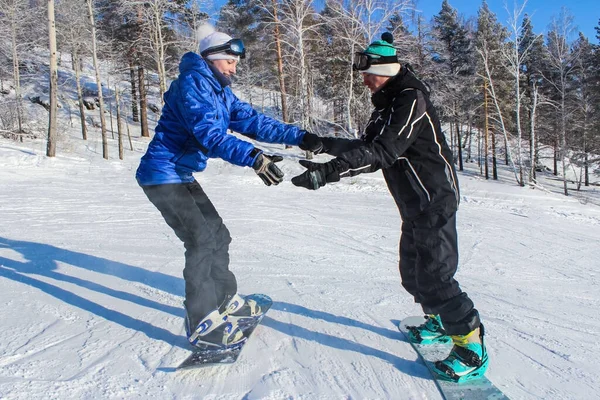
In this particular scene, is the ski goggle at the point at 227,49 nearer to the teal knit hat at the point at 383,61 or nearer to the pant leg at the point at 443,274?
the teal knit hat at the point at 383,61

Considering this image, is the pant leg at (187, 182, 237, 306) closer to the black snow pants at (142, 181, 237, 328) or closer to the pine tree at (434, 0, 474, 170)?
the black snow pants at (142, 181, 237, 328)

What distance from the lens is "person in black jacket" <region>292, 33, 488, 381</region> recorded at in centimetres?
245

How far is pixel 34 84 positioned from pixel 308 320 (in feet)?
124

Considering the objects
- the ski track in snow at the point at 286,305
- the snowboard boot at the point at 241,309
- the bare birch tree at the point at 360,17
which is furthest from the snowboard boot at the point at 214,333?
the bare birch tree at the point at 360,17

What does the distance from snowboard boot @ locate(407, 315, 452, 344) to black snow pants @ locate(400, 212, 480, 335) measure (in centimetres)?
38

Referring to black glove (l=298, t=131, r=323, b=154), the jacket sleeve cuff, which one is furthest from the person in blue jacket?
black glove (l=298, t=131, r=323, b=154)

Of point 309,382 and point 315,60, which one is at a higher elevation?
point 315,60

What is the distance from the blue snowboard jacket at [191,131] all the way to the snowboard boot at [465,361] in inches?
65.6

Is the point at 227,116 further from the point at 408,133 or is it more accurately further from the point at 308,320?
the point at 308,320

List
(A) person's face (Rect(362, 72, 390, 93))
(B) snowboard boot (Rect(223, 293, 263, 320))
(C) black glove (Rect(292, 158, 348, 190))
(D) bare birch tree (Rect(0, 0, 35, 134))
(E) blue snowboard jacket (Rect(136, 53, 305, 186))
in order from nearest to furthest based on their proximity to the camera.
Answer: (C) black glove (Rect(292, 158, 348, 190)) < (E) blue snowboard jacket (Rect(136, 53, 305, 186)) < (A) person's face (Rect(362, 72, 390, 93)) < (B) snowboard boot (Rect(223, 293, 263, 320)) < (D) bare birch tree (Rect(0, 0, 35, 134))

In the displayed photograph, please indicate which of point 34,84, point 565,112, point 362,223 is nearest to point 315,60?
point 565,112

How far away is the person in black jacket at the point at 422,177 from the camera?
2445 mm

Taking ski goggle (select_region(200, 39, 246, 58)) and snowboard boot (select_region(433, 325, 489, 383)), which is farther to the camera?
ski goggle (select_region(200, 39, 246, 58))

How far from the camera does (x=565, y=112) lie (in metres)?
28.6
